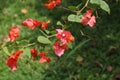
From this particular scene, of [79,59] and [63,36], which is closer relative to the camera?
[63,36]

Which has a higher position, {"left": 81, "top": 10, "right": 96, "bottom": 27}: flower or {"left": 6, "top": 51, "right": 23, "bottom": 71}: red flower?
{"left": 81, "top": 10, "right": 96, "bottom": 27}: flower

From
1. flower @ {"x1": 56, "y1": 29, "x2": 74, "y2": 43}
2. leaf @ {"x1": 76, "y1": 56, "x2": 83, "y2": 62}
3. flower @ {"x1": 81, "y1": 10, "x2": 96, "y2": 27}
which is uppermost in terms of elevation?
flower @ {"x1": 81, "y1": 10, "x2": 96, "y2": 27}

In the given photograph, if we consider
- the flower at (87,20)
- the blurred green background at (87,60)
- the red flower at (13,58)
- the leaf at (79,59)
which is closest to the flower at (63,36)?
the flower at (87,20)

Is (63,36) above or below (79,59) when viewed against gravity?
above

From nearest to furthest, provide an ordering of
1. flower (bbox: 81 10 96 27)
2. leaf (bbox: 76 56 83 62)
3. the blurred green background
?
→ flower (bbox: 81 10 96 27) < the blurred green background < leaf (bbox: 76 56 83 62)

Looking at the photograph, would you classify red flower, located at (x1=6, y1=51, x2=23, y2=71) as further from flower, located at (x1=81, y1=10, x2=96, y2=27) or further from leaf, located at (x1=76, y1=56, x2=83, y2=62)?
leaf, located at (x1=76, y1=56, x2=83, y2=62)

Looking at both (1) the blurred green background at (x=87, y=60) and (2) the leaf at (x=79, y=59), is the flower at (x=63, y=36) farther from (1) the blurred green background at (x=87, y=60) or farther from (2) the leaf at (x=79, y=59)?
(2) the leaf at (x=79, y=59)

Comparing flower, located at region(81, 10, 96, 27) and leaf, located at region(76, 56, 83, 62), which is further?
leaf, located at region(76, 56, 83, 62)

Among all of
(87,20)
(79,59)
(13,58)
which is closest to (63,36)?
(87,20)

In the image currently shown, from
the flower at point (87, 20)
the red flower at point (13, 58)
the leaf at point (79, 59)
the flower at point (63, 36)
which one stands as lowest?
the leaf at point (79, 59)

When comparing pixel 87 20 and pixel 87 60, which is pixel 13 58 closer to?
pixel 87 20

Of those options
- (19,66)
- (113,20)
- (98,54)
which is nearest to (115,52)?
(98,54)

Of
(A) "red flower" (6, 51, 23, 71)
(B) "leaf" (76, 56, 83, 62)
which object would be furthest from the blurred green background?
(A) "red flower" (6, 51, 23, 71)

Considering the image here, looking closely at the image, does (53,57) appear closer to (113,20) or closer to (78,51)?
(78,51)
